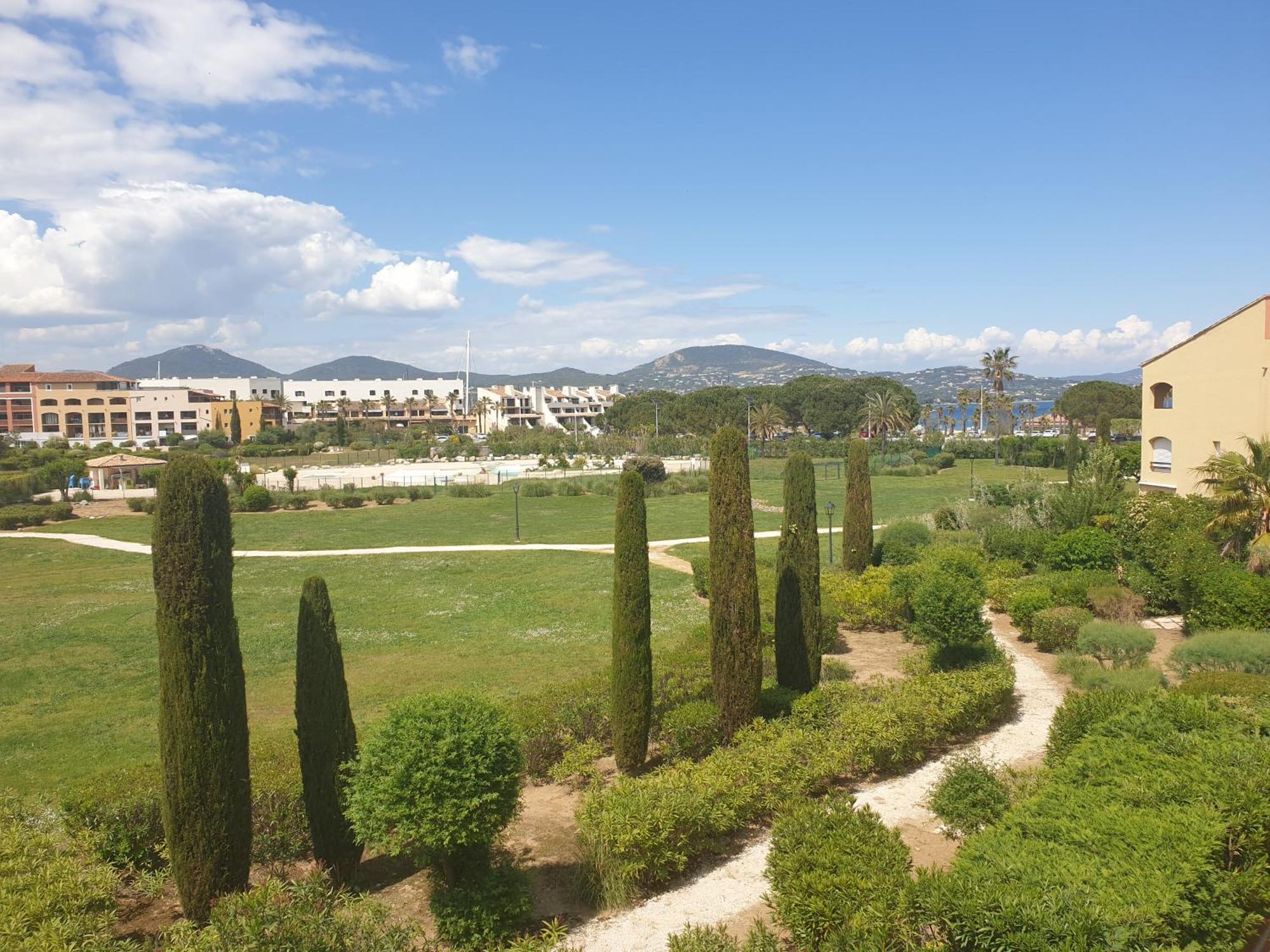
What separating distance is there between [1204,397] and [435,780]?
23.4 metres

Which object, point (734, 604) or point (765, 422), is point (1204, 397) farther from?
point (765, 422)

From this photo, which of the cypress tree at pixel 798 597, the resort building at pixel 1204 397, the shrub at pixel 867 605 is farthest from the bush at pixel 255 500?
the resort building at pixel 1204 397

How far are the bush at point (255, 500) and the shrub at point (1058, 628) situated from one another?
37447 mm

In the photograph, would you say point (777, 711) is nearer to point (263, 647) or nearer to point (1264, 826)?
point (1264, 826)

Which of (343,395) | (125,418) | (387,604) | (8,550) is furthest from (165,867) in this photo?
(343,395)

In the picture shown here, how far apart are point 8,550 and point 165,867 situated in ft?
97.4

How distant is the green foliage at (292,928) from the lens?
5.99 metres

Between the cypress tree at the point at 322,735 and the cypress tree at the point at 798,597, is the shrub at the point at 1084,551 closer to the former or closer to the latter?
the cypress tree at the point at 798,597

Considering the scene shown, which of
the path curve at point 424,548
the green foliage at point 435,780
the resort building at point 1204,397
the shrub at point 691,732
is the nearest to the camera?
the green foliage at point 435,780

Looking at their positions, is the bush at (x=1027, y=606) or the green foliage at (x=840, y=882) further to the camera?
the bush at (x=1027, y=606)

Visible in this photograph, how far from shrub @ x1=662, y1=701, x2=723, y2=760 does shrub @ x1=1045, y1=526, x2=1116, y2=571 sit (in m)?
12.9

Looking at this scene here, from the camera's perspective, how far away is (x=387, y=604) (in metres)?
21.6

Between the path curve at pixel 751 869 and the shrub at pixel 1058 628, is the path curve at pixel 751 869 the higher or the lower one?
the lower one

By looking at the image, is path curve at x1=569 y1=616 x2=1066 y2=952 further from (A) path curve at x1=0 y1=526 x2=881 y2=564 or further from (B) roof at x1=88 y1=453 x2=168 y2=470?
(B) roof at x1=88 y1=453 x2=168 y2=470
